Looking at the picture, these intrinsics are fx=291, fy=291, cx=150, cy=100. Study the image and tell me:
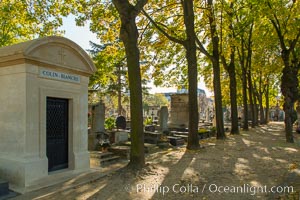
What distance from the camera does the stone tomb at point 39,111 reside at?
23.1 feet

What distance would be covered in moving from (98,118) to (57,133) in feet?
17.1

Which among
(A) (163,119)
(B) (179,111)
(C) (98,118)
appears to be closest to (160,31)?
(C) (98,118)

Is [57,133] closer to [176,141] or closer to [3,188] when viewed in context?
[3,188]

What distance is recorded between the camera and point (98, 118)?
13453 mm

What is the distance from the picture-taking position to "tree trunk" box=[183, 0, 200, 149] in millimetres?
11352

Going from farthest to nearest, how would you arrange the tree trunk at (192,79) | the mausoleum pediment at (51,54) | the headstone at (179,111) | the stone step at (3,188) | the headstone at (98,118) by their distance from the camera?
the headstone at (179,111)
the headstone at (98,118)
the tree trunk at (192,79)
the mausoleum pediment at (51,54)
the stone step at (3,188)

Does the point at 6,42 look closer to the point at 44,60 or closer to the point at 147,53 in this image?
the point at 147,53

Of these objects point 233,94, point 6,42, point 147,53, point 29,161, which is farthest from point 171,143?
point 6,42

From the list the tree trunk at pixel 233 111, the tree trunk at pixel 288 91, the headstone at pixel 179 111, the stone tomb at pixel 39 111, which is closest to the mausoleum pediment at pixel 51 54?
the stone tomb at pixel 39 111

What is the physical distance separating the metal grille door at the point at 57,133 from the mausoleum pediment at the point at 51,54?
1.06m

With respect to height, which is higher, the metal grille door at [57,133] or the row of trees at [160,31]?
the row of trees at [160,31]

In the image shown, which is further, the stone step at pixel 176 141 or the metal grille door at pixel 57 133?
the stone step at pixel 176 141

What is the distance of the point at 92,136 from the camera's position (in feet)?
41.3

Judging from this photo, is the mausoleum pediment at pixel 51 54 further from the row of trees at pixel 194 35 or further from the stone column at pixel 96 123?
the stone column at pixel 96 123
